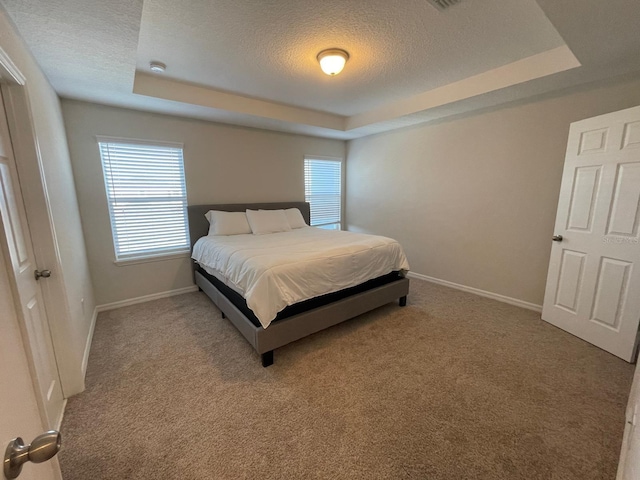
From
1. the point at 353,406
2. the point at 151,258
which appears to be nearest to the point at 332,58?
the point at 353,406

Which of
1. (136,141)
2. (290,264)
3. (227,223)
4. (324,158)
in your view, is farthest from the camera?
(324,158)

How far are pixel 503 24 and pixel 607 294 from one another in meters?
2.38

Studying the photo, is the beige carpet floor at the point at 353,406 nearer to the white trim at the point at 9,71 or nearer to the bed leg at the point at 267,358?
the bed leg at the point at 267,358

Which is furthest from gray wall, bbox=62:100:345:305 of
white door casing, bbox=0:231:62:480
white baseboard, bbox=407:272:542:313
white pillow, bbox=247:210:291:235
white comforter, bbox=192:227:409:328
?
white door casing, bbox=0:231:62:480

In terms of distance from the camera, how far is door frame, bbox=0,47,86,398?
1.48 m

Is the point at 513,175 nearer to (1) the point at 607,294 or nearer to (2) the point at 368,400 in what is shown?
(1) the point at 607,294

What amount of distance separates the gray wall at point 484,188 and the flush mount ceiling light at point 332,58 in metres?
2.04

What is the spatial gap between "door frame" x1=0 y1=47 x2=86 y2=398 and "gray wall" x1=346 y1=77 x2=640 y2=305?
160 inches

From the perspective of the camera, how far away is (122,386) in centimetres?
193

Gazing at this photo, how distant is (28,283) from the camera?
1.51 meters

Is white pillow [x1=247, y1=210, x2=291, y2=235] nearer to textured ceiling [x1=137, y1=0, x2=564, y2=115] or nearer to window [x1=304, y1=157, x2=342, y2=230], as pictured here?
window [x1=304, y1=157, x2=342, y2=230]

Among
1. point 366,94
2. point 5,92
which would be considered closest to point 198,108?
point 5,92

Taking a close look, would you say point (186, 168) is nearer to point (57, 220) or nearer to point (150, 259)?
point (150, 259)

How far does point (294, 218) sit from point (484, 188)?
269 cm
